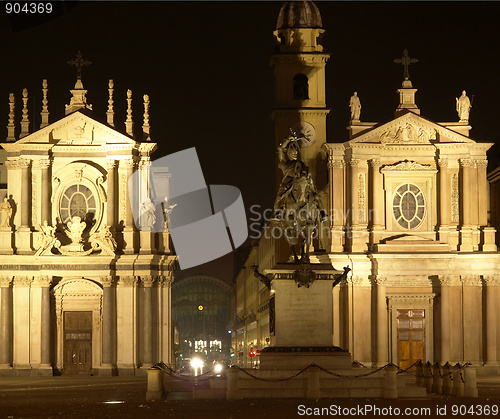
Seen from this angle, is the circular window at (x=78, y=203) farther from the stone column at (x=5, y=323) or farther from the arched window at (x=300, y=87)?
the arched window at (x=300, y=87)

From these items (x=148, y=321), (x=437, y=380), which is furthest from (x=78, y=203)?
(x=437, y=380)

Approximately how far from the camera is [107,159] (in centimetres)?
6000

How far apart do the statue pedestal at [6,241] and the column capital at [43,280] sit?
6.08ft

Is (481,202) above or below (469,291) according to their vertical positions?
above

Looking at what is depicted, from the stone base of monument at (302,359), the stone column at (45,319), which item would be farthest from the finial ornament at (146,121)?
the stone base of monument at (302,359)

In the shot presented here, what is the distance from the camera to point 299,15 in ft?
224

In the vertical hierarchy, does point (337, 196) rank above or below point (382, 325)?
above

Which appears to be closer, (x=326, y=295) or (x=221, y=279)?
(x=326, y=295)

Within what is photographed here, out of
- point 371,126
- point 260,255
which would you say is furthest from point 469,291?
point 260,255

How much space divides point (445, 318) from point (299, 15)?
20.6 meters

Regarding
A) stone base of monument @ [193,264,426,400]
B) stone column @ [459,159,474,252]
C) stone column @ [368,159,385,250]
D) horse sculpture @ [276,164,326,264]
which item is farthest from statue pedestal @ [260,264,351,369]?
stone column @ [459,159,474,252]

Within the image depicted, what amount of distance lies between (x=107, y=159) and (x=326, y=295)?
2872 cm

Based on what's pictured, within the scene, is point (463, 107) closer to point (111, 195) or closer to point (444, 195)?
point (444, 195)

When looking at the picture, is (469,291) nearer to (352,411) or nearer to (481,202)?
(481,202)
